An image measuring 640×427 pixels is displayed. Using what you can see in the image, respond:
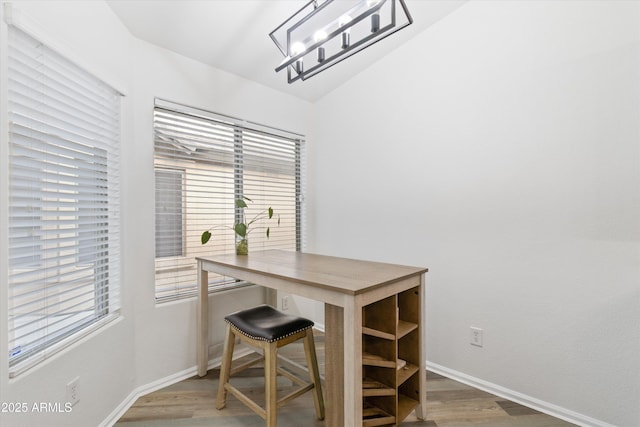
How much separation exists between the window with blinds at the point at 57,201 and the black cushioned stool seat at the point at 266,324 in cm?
76

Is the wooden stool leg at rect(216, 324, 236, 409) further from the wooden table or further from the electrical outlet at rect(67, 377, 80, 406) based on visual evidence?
the electrical outlet at rect(67, 377, 80, 406)

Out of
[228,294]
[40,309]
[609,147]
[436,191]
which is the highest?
[609,147]

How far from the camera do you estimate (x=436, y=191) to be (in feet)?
7.45

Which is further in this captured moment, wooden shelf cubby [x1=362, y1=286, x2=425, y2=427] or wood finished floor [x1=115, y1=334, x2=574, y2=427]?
wood finished floor [x1=115, y1=334, x2=574, y2=427]

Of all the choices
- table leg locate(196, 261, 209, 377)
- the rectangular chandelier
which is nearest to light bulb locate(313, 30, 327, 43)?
the rectangular chandelier

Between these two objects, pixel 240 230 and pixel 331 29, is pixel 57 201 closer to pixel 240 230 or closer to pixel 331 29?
pixel 240 230

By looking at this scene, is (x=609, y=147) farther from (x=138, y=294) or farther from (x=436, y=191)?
(x=138, y=294)

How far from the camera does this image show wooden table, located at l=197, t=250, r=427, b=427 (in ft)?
4.14

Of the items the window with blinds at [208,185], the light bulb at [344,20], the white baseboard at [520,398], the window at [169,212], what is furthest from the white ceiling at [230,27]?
the white baseboard at [520,398]

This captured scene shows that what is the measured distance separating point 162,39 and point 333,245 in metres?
2.14

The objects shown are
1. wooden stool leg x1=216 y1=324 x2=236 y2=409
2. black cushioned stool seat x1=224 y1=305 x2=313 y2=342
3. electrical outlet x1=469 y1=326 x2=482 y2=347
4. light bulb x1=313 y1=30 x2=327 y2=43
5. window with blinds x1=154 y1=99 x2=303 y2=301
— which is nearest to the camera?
light bulb x1=313 y1=30 x2=327 y2=43

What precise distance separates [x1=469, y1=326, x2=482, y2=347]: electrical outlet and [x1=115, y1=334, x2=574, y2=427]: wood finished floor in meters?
0.30

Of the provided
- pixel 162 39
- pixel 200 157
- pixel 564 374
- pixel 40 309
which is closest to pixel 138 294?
pixel 40 309

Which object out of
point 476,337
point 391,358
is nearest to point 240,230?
point 391,358
